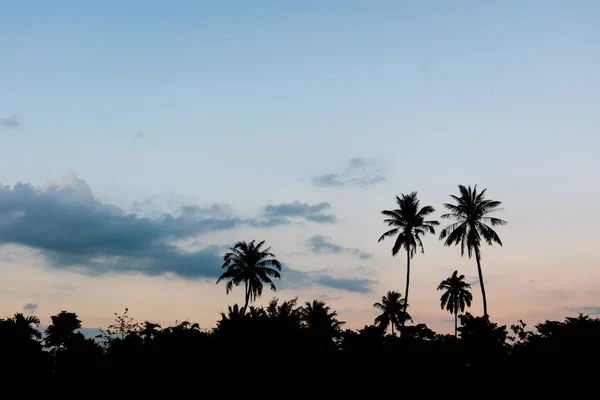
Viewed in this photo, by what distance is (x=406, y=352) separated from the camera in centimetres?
3131

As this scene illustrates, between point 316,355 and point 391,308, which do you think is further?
point 391,308

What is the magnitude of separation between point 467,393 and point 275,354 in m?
11.0

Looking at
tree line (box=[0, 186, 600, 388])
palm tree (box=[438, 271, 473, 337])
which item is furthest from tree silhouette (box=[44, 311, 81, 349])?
palm tree (box=[438, 271, 473, 337])

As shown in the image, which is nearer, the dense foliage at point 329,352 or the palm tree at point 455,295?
the dense foliage at point 329,352

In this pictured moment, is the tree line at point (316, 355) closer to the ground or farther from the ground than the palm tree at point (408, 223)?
closer to the ground

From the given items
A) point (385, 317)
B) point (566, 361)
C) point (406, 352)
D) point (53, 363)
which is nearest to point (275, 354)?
point (406, 352)

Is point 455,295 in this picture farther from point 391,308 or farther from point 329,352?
point 329,352

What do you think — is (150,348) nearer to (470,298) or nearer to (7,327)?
(7,327)

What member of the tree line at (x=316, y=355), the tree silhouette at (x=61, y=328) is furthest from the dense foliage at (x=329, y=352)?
the tree silhouette at (x=61, y=328)

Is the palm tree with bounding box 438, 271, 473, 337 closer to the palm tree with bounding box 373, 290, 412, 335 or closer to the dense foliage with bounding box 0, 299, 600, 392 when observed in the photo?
the palm tree with bounding box 373, 290, 412, 335

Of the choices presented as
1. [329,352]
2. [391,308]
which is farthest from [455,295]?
[329,352]

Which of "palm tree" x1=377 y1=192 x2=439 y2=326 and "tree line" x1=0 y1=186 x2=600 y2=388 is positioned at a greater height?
"palm tree" x1=377 y1=192 x2=439 y2=326

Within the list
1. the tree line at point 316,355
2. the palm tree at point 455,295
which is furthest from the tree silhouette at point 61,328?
the palm tree at point 455,295

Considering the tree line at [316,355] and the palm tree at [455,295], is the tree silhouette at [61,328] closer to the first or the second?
the tree line at [316,355]
